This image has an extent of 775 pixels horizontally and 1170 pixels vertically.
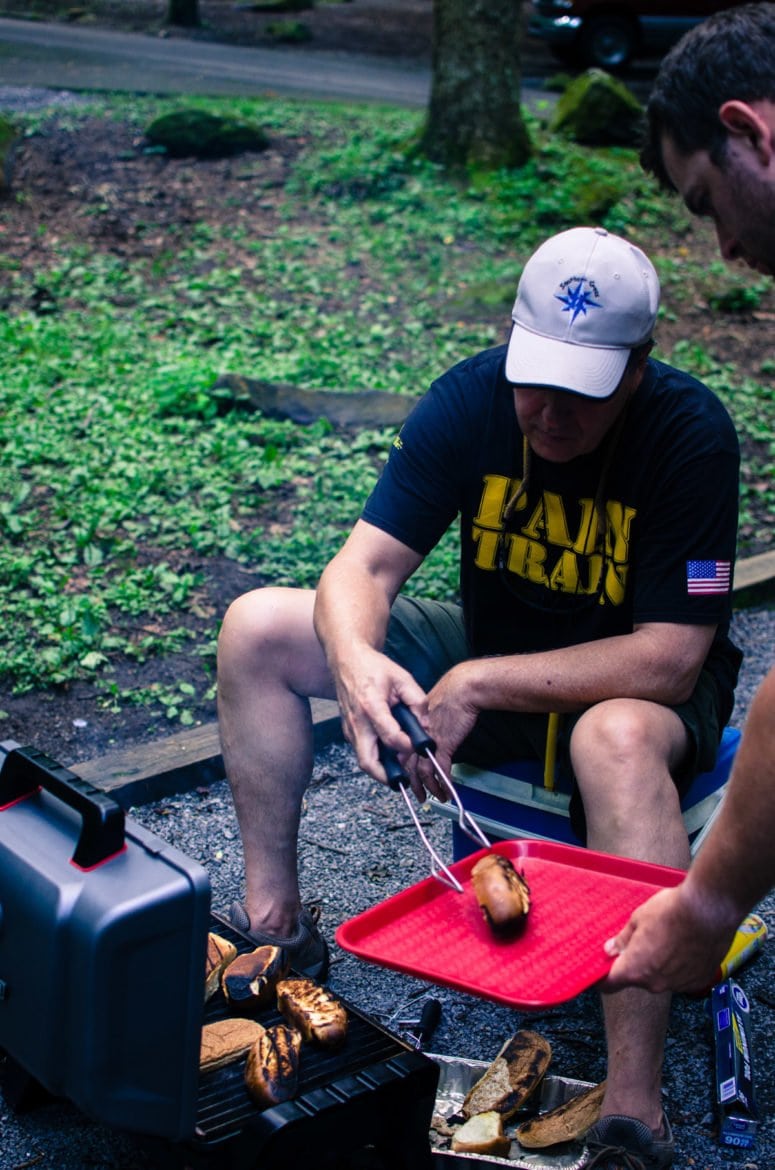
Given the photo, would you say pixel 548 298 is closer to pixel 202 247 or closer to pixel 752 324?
pixel 752 324

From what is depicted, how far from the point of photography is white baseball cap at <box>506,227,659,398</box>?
7.21 feet

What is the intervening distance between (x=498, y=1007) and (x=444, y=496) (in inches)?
42.7

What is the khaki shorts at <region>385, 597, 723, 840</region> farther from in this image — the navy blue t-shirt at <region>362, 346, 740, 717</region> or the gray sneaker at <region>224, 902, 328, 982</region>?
the gray sneaker at <region>224, 902, 328, 982</region>

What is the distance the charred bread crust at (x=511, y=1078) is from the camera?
2.17 metres

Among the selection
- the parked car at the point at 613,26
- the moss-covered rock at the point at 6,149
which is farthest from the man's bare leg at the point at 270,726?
the parked car at the point at 613,26

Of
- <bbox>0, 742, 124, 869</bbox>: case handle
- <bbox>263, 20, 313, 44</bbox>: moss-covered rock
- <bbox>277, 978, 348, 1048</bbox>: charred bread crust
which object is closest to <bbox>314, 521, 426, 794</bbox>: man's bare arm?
<bbox>277, 978, 348, 1048</bbox>: charred bread crust

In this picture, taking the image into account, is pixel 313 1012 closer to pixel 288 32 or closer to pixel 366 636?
pixel 366 636

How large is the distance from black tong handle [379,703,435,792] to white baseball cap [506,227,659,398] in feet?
2.06

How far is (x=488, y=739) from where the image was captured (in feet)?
7.93

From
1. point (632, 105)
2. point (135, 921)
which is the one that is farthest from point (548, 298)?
point (632, 105)

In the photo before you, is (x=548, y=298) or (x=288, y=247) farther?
(x=288, y=247)

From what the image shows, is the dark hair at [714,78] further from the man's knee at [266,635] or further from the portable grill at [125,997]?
the portable grill at [125,997]

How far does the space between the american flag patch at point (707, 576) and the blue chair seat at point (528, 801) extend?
37 cm

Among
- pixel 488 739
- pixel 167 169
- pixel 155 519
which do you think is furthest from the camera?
pixel 167 169
